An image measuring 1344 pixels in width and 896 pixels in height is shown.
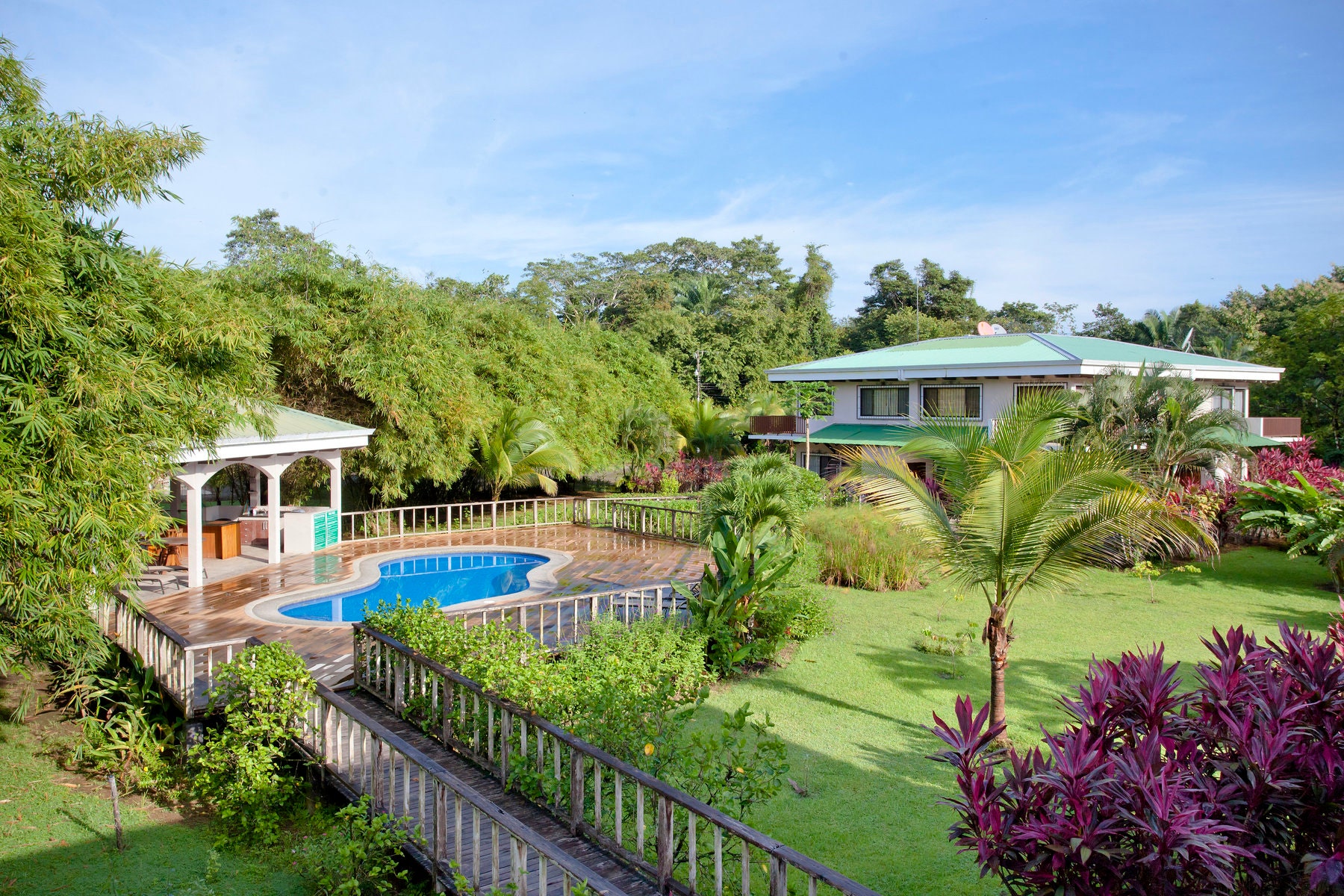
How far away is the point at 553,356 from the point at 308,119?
8213mm

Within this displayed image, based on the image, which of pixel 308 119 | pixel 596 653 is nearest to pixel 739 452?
pixel 308 119

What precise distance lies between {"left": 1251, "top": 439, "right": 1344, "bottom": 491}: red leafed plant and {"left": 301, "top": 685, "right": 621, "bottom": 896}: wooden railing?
1567 centimetres

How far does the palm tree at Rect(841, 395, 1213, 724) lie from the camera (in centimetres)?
651

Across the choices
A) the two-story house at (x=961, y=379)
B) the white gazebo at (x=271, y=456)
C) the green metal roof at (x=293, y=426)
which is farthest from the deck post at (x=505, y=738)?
the two-story house at (x=961, y=379)

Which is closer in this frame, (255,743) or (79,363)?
(255,743)

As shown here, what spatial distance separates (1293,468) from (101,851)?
1927 centimetres

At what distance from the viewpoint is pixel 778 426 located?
25188 mm

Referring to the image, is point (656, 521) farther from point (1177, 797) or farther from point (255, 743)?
point (1177, 797)

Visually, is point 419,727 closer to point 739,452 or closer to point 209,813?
point 209,813

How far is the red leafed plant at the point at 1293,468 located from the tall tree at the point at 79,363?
1713cm

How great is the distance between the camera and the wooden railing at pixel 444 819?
389 centimetres

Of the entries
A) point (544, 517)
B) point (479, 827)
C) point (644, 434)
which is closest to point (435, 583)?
point (544, 517)

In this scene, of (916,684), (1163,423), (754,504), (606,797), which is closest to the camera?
(606,797)

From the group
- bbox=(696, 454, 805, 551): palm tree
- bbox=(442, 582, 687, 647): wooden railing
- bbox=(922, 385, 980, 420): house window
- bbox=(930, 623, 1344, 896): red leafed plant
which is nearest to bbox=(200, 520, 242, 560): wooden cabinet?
bbox=(442, 582, 687, 647): wooden railing
